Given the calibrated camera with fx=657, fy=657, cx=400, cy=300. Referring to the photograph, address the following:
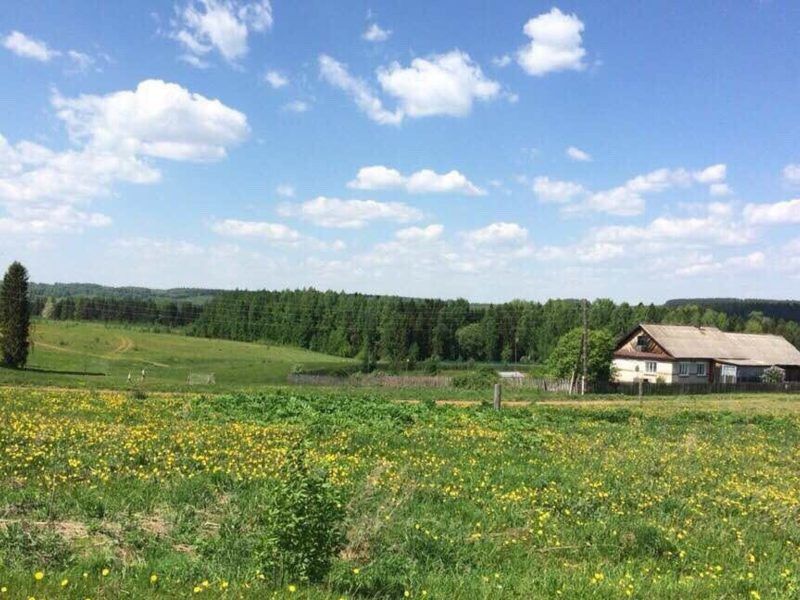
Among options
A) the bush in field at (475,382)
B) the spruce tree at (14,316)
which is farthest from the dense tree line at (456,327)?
the spruce tree at (14,316)

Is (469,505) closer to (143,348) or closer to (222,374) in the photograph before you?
(222,374)

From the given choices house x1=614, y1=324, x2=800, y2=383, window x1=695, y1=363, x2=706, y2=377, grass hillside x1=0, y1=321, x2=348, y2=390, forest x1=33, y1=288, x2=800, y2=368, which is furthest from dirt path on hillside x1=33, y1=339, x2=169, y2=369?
window x1=695, y1=363, x2=706, y2=377

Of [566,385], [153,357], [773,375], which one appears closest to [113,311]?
[153,357]

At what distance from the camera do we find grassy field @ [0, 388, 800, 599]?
6.89m

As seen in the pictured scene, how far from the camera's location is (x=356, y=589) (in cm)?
673

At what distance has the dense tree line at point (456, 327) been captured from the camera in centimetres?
14025

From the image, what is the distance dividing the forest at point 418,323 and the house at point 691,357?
152 ft

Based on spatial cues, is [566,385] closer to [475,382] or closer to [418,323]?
[475,382]

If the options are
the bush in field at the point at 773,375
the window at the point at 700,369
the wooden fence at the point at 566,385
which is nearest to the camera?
the wooden fence at the point at 566,385

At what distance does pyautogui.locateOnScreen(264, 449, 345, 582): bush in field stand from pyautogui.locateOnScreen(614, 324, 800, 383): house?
72.5m

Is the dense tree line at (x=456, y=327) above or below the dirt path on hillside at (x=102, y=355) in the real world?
above

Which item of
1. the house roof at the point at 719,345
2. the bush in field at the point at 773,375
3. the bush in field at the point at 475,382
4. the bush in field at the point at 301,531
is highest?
the house roof at the point at 719,345

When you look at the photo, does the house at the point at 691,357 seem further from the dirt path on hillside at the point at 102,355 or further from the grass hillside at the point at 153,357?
the dirt path on hillside at the point at 102,355

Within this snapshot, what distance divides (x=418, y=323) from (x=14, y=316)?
91992 millimetres
